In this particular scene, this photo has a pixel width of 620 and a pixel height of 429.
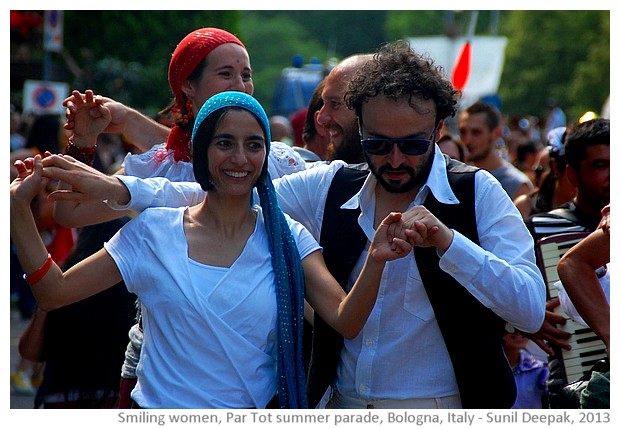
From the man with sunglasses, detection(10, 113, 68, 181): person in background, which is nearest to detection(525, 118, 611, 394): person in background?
the man with sunglasses

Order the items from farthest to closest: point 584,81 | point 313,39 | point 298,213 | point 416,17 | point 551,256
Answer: point 313,39 → point 416,17 → point 584,81 → point 551,256 → point 298,213

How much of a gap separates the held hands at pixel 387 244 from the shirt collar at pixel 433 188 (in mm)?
283

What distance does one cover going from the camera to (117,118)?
438cm

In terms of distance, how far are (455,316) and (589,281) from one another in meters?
1.06

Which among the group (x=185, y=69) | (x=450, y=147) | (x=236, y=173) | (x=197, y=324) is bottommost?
(x=450, y=147)

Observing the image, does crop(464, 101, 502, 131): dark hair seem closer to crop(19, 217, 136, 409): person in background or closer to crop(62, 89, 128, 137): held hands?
crop(19, 217, 136, 409): person in background

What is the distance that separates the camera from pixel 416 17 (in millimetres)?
92375

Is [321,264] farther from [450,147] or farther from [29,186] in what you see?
[450,147]

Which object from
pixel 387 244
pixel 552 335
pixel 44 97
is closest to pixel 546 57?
pixel 44 97


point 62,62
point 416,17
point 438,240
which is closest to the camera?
point 438,240

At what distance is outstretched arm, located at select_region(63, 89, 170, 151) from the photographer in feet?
13.4

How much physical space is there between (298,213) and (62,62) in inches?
1480
